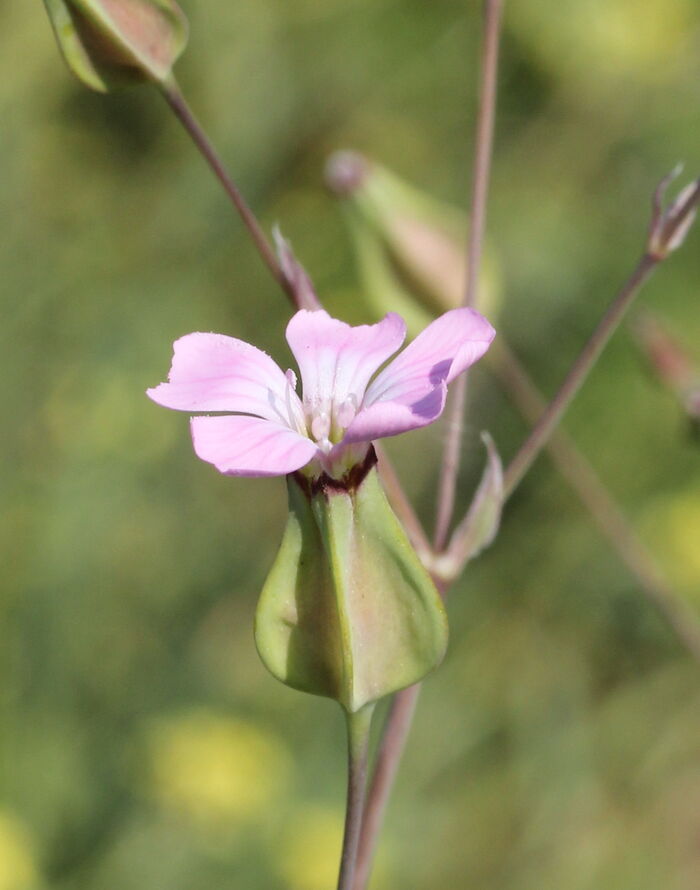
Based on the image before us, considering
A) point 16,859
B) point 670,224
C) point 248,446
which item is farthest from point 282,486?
point 248,446

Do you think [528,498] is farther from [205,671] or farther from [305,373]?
[305,373]

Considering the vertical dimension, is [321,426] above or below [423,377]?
below

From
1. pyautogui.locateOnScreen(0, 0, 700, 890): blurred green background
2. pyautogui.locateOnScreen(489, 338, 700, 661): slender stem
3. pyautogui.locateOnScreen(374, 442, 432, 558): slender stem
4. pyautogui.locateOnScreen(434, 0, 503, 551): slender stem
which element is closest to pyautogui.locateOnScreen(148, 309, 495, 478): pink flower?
pyautogui.locateOnScreen(374, 442, 432, 558): slender stem

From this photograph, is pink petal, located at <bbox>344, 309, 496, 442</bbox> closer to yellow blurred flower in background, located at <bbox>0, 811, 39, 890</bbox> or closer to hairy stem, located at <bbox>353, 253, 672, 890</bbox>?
hairy stem, located at <bbox>353, 253, 672, 890</bbox>

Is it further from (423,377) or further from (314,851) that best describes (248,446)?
(314,851)

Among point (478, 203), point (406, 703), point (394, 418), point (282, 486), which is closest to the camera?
point (394, 418)

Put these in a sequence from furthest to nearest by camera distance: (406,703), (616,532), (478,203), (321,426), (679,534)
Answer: (679,534)
(616,532)
(478,203)
(406,703)
(321,426)

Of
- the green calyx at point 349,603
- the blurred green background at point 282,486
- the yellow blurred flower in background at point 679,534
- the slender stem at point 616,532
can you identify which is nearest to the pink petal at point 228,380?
A: the green calyx at point 349,603

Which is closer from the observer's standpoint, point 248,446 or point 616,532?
point 248,446
